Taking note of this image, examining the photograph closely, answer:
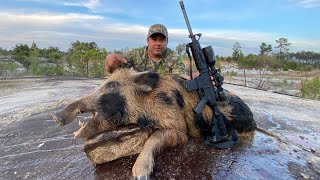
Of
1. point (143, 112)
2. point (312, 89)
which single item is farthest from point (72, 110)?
point (312, 89)

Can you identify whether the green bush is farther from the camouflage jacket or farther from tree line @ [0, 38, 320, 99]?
the camouflage jacket

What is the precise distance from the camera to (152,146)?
379cm

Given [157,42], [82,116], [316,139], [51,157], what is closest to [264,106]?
[316,139]

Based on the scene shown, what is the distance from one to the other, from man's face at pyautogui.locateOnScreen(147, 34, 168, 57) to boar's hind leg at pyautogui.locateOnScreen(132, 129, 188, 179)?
8.40 ft

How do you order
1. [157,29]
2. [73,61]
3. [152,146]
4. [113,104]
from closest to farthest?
[152,146] < [113,104] < [157,29] < [73,61]

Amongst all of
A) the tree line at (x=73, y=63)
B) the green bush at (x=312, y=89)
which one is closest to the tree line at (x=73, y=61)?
the tree line at (x=73, y=63)

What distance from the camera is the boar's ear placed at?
174 inches

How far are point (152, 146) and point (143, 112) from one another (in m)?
0.59

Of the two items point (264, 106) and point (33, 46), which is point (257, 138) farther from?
point (33, 46)

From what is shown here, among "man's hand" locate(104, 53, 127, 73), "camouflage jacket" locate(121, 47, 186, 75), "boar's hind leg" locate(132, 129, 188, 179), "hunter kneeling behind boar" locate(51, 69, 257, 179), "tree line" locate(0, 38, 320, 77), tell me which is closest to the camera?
"boar's hind leg" locate(132, 129, 188, 179)

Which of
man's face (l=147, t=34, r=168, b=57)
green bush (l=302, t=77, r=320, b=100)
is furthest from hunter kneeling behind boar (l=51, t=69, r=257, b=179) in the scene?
green bush (l=302, t=77, r=320, b=100)

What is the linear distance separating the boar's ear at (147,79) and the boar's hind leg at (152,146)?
2.00ft

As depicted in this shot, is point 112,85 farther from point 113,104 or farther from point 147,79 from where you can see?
point 147,79

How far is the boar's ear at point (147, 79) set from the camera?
441 centimetres
